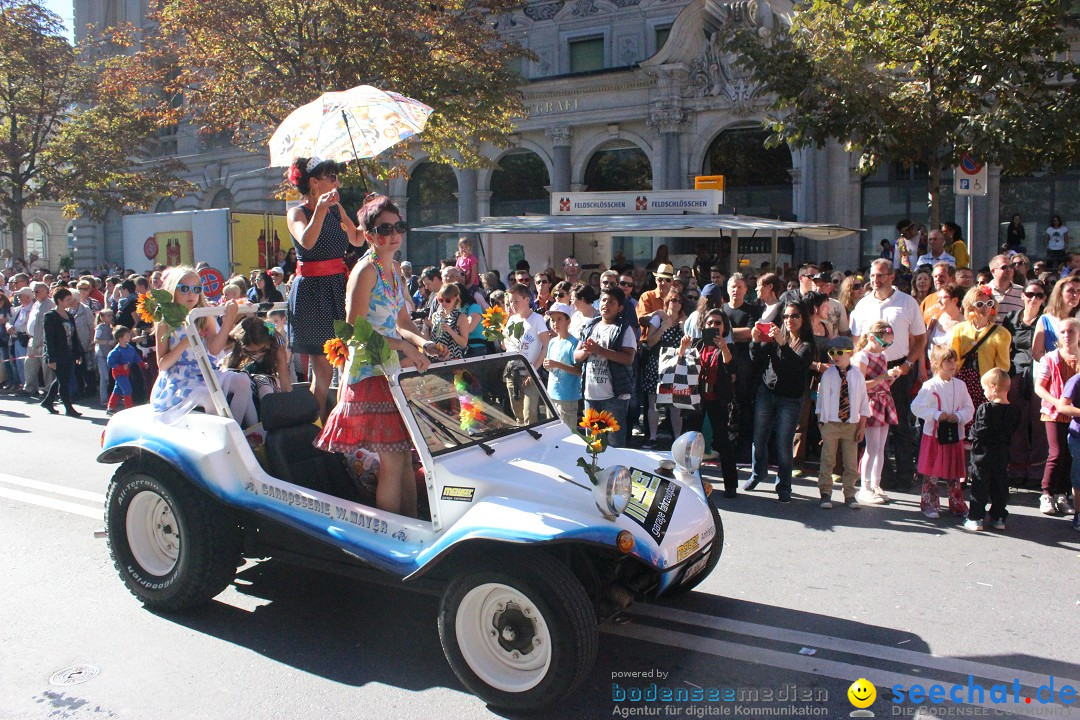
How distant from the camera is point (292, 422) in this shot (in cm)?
502

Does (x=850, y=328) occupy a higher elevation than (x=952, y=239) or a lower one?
lower

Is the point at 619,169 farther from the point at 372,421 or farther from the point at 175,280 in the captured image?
the point at 372,421

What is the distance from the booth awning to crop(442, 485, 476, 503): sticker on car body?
9.92 meters

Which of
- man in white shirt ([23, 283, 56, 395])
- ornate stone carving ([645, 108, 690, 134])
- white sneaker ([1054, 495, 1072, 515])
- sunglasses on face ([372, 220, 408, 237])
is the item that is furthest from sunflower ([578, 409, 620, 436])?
ornate stone carving ([645, 108, 690, 134])

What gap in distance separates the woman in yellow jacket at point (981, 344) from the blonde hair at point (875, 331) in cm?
72

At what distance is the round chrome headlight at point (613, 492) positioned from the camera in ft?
13.1

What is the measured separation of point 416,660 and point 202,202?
31662 mm

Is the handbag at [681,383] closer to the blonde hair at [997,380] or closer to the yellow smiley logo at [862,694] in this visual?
the blonde hair at [997,380]

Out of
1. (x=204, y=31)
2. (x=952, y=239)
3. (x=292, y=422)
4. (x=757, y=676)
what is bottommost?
(x=757, y=676)

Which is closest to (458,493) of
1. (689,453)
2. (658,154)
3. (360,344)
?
(360,344)

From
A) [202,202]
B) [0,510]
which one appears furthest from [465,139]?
[202,202]

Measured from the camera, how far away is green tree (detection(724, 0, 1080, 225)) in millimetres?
11156

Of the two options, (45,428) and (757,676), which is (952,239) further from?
(45,428)

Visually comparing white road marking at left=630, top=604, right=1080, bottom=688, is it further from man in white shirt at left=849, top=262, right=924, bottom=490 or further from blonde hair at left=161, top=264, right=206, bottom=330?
man in white shirt at left=849, top=262, right=924, bottom=490
